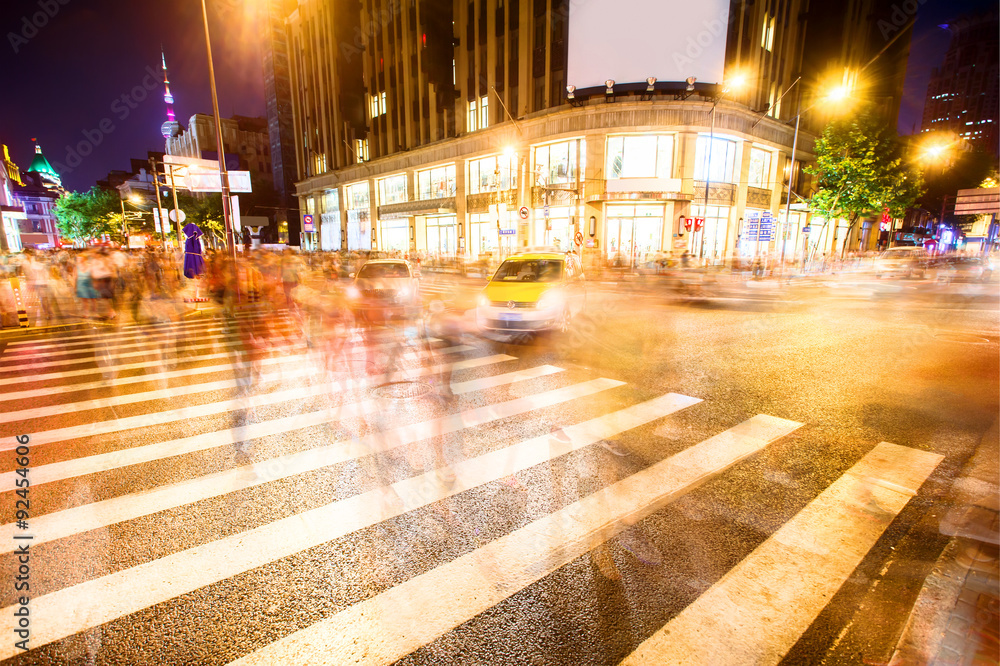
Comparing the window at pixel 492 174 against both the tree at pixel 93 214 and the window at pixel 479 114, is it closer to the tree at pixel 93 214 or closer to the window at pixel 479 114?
the window at pixel 479 114

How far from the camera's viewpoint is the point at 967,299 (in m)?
17.1

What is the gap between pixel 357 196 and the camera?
56406 mm

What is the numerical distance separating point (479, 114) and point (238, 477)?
1559 inches

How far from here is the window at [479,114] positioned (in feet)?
123

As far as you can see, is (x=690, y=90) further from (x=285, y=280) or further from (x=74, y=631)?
(x=74, y=631)

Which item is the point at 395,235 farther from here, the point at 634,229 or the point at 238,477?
the point at 238,477

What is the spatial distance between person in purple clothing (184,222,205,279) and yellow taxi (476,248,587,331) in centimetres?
989

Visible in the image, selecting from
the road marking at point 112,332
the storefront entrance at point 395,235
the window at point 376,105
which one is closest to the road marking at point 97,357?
the road marking at point 112,332

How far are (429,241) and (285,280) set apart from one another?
3967 centimetres

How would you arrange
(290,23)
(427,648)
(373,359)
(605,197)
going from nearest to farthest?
(427,648), (373,359), (605,197), (290,23)

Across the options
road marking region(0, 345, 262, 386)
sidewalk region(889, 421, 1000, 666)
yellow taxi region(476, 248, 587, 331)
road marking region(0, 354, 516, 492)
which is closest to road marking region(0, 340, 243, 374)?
road marking region(0, 345, 262, 386)

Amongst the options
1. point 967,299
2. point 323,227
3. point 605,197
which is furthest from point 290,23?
point 967,299

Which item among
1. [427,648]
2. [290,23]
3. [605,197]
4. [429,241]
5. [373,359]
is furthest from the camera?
[290,23]

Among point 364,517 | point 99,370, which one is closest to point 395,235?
point 99,370
